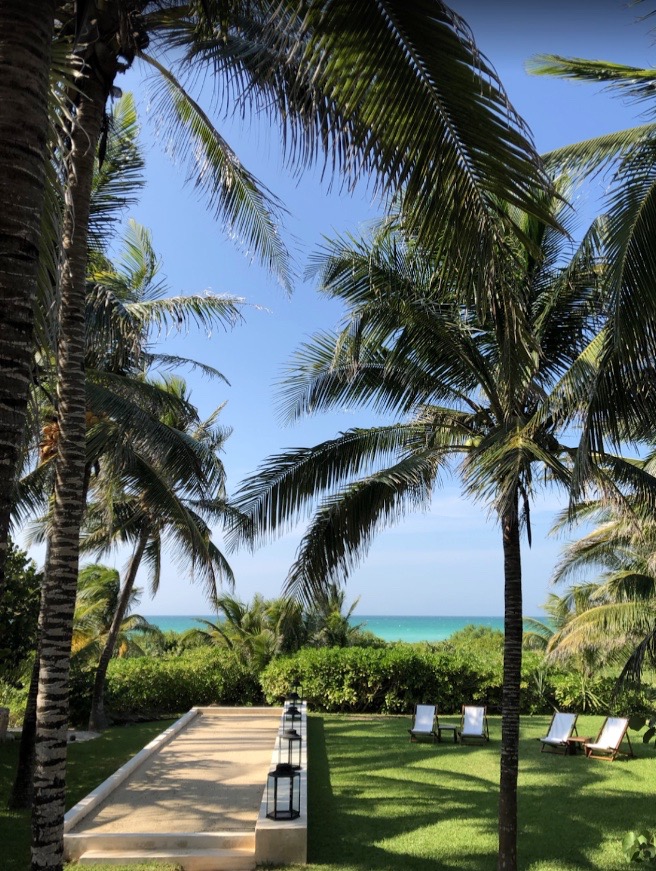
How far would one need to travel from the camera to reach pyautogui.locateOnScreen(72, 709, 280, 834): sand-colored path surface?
7965mm

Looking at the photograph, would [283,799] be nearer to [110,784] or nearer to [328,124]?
[110,784]

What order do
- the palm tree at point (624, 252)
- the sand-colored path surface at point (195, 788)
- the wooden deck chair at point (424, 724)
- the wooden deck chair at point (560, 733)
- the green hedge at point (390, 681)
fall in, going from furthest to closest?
the green hedge at point (390, 681), the wooden deck chair at point (424, 724), the wooden deck chair at point (560, 733), the sand-colored path surface at point (195, 788), the palm tree at point (624, 252)

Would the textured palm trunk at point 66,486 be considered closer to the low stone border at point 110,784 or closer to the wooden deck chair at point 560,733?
the low stone border at point 110,784

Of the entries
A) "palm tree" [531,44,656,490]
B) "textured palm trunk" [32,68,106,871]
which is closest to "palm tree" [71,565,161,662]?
"textured palm trunk" [32,68,106,871]

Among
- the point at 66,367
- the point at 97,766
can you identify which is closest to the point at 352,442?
the point at 66,367

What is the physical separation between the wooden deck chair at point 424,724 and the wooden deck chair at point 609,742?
2874mm

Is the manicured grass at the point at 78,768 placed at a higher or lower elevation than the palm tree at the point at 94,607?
lower

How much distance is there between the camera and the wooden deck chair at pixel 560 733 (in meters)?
12.7

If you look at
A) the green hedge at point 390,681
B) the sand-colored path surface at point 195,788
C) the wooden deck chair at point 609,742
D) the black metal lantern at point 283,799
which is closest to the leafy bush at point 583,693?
the green hedge at point 390,681

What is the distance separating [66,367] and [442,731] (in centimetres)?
1260

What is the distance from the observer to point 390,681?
59.9 ft

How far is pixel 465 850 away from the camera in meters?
7.22

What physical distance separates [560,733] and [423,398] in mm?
8550

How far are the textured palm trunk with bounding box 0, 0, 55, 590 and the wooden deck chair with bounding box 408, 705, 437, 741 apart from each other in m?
12.9
